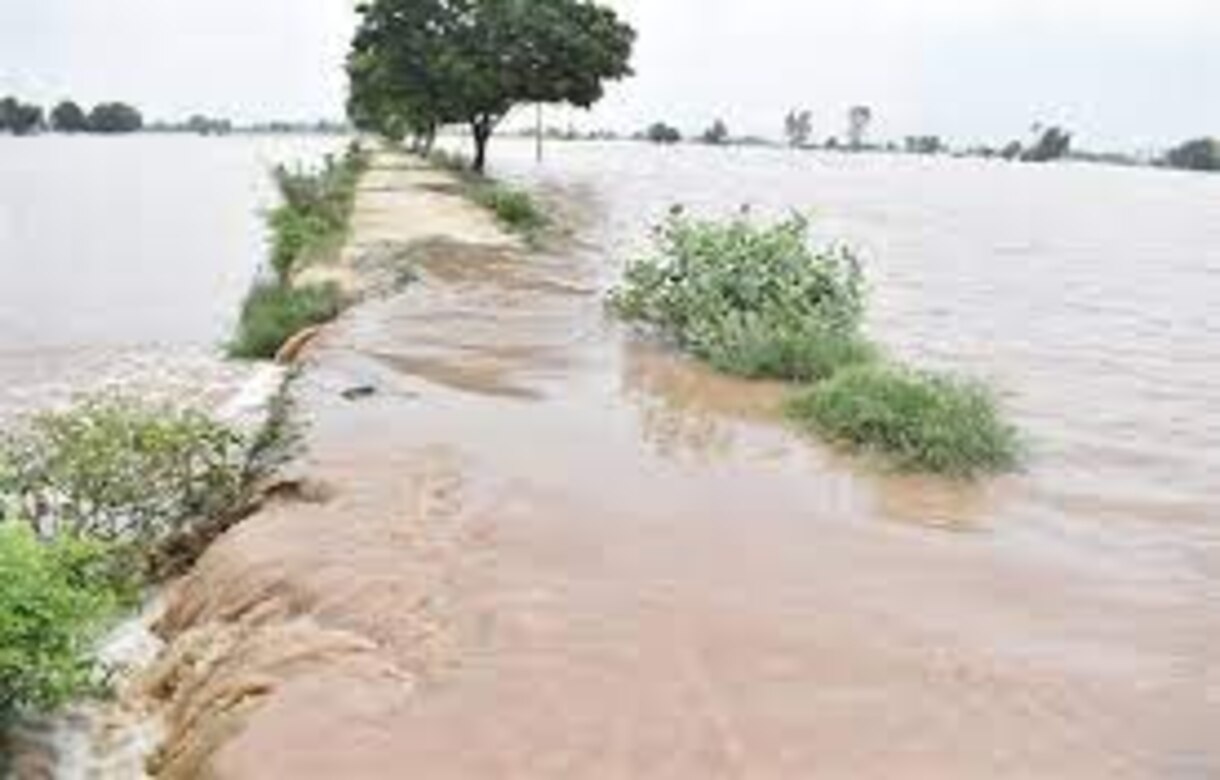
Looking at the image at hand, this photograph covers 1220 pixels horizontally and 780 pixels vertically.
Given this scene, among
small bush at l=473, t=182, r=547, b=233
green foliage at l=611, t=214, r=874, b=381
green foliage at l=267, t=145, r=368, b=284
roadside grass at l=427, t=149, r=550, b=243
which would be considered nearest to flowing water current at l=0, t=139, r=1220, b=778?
green foliage at l=611, t=214, r=874, b=381

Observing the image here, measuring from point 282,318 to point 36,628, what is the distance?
485 inches

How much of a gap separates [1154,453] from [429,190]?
25.9m

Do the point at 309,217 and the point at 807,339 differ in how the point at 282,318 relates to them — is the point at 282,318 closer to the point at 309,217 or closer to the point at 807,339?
the point at 807,339

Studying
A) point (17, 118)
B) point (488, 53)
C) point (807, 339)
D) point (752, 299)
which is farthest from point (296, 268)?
point (17, 118)

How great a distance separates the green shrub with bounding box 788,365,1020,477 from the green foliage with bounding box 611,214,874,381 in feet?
5.17

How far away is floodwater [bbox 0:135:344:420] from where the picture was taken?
19.8 meters

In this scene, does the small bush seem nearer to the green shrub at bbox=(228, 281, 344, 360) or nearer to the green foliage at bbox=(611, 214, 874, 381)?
the green shrub at bbox=(228, 281, 344, 360)

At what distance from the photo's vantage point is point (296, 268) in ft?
78.4

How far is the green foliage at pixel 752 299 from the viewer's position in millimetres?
14906

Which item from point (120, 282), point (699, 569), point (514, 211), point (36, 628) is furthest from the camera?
point (514, 211)

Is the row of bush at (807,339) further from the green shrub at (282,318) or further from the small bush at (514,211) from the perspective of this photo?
the small bush at (514,211)

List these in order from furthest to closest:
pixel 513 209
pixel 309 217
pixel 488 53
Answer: pixel 488 53 < pixel 513 209 < pixel 309 217

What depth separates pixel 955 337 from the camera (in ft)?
76.3

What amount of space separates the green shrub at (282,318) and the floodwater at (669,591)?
5.12 ft
